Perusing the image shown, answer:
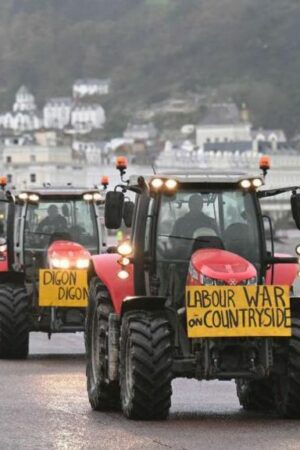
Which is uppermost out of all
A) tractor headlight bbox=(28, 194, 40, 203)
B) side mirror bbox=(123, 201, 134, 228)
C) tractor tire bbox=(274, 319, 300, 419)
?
side mirror bbox=(123, 201, 134, 228)

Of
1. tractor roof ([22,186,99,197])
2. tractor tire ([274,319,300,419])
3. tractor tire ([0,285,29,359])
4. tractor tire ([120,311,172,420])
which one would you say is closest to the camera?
tractor tire ([120,311,172,420])

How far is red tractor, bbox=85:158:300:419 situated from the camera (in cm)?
1666

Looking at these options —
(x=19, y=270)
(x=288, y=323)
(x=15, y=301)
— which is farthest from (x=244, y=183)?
(x=19, y=270)

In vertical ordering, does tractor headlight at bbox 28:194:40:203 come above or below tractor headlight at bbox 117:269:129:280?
above

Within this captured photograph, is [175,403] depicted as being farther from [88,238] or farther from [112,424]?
[88,238]

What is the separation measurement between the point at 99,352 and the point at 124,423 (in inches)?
58.6

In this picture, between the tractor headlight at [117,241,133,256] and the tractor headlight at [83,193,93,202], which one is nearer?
the tractor headlight at [117,241,133,256]

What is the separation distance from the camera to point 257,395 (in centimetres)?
1781

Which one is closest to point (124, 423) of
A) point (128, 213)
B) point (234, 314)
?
point (234, 314)

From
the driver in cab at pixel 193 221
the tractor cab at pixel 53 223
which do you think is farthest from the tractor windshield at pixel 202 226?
the tractor cab at pixel 53 223

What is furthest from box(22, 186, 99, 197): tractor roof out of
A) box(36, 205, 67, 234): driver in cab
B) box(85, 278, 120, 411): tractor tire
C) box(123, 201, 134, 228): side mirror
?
box(85, 278, 120, 411): tractor tire

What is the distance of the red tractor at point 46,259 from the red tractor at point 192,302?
6.44 m

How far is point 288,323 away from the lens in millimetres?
16719

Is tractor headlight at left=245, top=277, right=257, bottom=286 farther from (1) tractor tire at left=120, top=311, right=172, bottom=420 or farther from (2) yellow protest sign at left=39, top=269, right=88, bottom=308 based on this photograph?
(2) yellow protest sign at left=39, top=269, right=88, bottom=308
